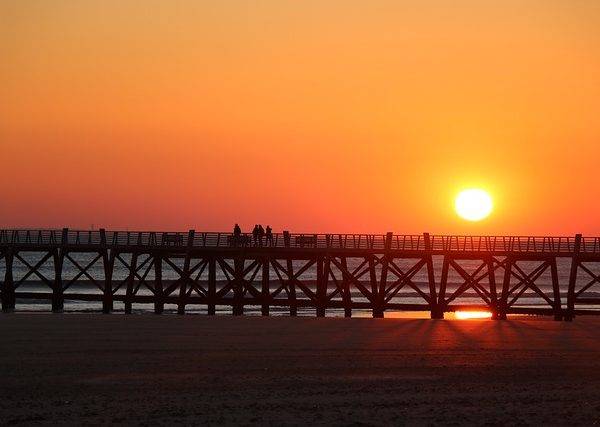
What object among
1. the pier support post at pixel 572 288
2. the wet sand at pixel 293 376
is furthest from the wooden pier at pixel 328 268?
the wet sand at pixel 293 376

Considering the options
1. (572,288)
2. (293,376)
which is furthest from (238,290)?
(293,376)

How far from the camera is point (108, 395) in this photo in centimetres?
1573

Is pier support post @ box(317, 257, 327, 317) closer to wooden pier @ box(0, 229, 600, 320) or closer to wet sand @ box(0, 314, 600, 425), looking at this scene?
wooden pier @ box(0, 229, 600, 320)

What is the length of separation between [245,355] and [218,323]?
405 inches

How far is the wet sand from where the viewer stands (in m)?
14.3

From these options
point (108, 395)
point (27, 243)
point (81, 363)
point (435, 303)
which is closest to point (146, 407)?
point (108, 395)

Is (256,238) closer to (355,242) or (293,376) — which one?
(355,242)

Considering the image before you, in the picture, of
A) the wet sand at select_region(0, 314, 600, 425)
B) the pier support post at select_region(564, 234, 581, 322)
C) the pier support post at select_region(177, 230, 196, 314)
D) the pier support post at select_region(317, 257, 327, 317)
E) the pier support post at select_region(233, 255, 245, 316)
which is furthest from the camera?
the pier support post at select_region(177, 230, 196, 314)

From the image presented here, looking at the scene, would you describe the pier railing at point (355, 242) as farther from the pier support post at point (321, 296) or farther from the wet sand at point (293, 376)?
the wet sand at point (293, 376)

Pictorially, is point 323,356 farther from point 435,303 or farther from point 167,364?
point 435,303

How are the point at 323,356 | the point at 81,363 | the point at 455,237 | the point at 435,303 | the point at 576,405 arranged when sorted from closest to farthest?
the point at 576,405 < the point at 81,363 < the point at 323,356 < the point at 435,303 < the point at 455,237

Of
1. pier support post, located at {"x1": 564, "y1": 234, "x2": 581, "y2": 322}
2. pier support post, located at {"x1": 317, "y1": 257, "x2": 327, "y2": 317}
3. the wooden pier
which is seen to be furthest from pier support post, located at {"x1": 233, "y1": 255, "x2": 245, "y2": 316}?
pier support post, located at {"x1": 564, "y1": 234, "x2": 581, "y2": 322}

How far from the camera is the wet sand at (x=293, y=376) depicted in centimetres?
1433

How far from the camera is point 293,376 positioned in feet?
58.6
